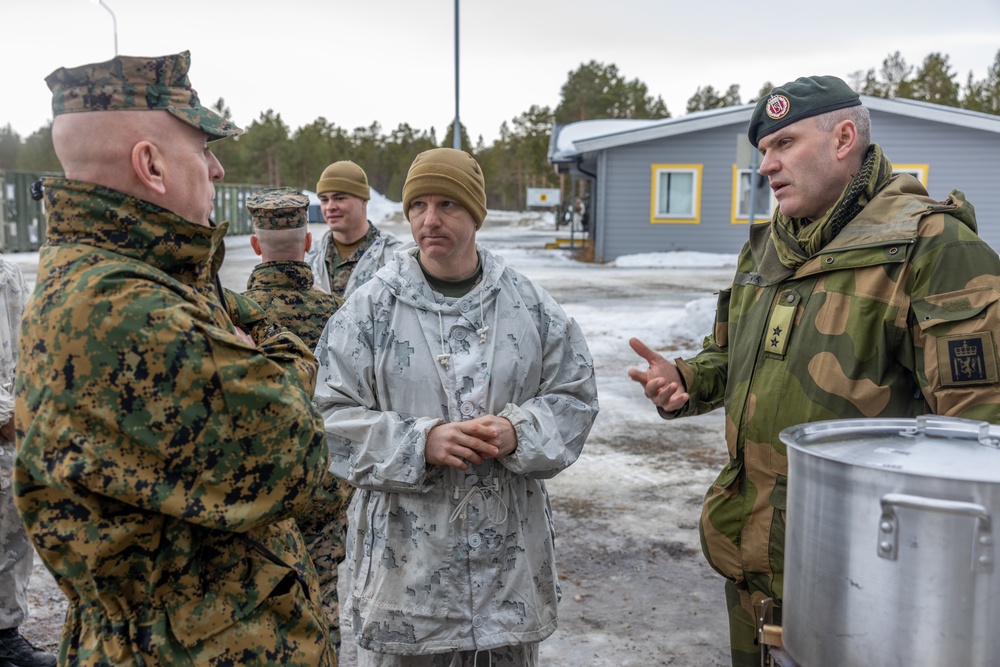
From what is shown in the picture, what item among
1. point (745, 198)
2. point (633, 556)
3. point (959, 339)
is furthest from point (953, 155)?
point (959, 339)

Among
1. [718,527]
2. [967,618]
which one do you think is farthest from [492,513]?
[967,618]

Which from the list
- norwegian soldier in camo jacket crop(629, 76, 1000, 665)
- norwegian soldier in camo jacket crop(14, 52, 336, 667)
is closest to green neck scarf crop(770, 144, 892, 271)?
norwegian soldier in camo jacket crop(629, 76, 1000, 665)

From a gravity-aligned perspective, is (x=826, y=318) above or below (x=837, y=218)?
below

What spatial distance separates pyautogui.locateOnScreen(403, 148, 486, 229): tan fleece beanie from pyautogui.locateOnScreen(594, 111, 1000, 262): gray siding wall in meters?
20.3

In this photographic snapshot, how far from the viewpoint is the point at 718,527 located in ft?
8.90

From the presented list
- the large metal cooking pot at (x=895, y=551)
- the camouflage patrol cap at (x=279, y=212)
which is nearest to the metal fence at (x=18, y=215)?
the camouflage patrol cap at (x=279, y=212)

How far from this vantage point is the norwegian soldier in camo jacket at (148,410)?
1616 mm

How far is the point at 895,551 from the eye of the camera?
4.99ft

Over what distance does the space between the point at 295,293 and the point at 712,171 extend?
66.5ft

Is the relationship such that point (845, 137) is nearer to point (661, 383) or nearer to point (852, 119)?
point (852, 119)

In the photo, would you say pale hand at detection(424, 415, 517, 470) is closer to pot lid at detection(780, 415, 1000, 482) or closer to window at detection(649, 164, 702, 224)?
pot lid at detection(780, 415, 1000, 482)

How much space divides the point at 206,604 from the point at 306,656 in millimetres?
280

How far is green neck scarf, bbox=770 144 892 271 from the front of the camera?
2537mm

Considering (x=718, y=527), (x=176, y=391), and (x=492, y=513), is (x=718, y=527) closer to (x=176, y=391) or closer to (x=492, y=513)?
(x=492, y=513)
